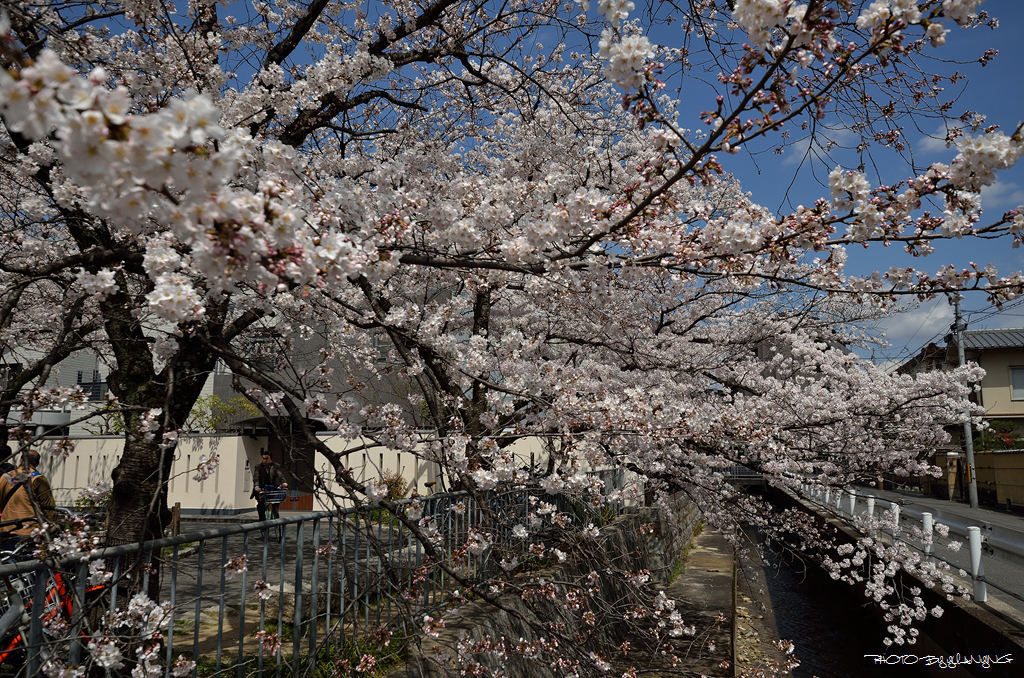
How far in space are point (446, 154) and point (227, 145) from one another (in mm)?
7624

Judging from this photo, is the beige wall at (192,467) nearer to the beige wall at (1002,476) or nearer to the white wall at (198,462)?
the white wall at (198,462)

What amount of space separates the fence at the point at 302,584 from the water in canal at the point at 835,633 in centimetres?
496

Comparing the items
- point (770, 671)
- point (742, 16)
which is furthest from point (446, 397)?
point (770, 671)

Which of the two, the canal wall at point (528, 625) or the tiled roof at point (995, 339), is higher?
the tiled roof at point (995, 339)

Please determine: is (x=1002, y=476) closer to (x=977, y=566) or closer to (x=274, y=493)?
(x=977, y=566)

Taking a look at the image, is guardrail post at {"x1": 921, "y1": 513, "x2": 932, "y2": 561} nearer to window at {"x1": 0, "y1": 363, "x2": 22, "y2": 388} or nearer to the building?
window at {"x1": 0, "y1": 363, "x2": 22, "y2": 388}

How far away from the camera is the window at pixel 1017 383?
32156mm

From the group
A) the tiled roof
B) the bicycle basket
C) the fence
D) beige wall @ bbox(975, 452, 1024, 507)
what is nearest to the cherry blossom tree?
the fence

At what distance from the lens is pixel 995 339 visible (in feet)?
107

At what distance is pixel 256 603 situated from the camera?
7.29 metres

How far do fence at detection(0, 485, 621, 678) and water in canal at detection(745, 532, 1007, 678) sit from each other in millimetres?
4963

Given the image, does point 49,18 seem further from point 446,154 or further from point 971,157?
point 971,157

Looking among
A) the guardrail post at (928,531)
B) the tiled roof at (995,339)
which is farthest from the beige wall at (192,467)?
the tiled roof at (995,339)

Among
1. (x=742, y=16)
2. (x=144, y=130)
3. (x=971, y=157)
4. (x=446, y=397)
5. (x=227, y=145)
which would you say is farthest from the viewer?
(x=446, y=397)
